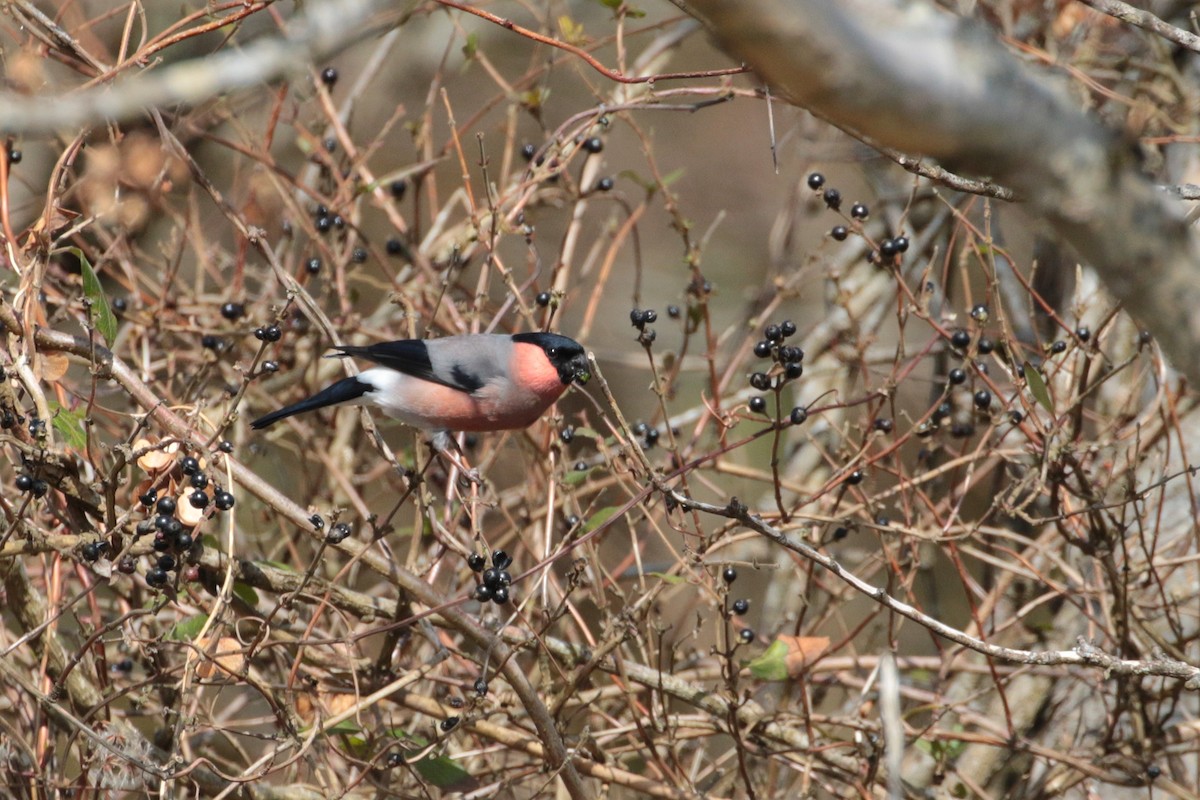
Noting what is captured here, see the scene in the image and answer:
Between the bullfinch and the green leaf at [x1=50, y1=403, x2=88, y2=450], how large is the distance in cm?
69

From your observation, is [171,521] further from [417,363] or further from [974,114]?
[974,114]

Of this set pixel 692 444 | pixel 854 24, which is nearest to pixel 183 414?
pixel 692 444

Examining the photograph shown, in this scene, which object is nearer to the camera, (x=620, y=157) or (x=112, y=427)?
(x=112, y=427)

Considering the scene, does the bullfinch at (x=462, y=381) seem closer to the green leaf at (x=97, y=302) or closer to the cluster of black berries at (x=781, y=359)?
the green leaf at (x=97, y=302)

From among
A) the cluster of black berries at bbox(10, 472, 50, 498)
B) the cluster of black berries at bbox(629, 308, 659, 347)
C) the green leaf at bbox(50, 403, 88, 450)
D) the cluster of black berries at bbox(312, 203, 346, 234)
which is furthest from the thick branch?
the cluster of black berries at bbox(312, 203, 346, 234)

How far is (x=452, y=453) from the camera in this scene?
3248 mm

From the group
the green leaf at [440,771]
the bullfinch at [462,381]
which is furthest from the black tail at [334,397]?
the green leaf at [440,771]

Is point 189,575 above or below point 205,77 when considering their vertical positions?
below

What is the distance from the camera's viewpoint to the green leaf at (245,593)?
2.67 m

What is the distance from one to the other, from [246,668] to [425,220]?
371cm

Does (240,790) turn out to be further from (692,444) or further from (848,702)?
(848,702)

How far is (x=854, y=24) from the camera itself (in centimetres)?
110

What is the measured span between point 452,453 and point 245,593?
743mm

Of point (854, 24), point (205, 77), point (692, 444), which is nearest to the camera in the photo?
point (854, 24)
